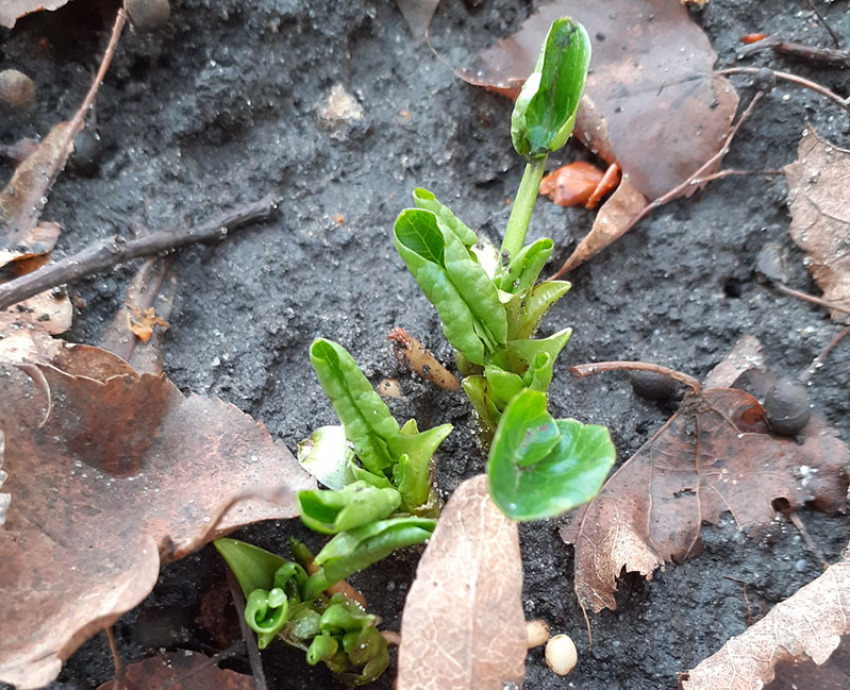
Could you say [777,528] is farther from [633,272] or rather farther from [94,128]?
[94,128]

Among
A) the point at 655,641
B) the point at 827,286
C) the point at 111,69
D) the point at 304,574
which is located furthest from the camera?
the point at 111,69

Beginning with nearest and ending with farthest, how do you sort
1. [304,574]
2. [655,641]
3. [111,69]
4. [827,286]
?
[304,574] → [655,641] → [827,286] → [111,69]

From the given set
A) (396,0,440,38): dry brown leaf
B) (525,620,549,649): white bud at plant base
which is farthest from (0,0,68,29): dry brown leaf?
(525,620,549,649): white bud at plant base

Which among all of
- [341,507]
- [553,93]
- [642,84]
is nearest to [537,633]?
[341,507]

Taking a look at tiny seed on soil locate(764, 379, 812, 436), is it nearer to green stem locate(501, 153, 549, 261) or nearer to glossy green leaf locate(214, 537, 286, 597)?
green stem locate(501, 153, 549, 261)

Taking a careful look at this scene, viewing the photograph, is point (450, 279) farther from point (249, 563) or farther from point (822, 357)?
point (822, 357)

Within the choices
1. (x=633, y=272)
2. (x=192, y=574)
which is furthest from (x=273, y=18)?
(x=192, y=574)
